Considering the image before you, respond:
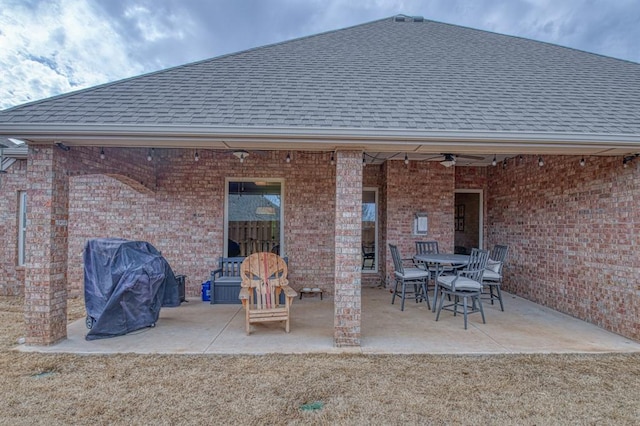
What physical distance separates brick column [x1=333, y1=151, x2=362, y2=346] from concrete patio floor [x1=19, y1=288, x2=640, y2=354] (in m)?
0.26

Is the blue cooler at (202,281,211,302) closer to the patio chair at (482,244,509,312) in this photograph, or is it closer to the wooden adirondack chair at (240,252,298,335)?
Result: the wooden adirondack chair at (240,252,298,335)

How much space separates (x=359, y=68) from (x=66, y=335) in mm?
5674

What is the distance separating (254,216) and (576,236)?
5651 mm

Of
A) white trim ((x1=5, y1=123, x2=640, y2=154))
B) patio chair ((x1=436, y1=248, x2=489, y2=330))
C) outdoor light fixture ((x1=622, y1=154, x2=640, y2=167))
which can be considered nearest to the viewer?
white trim ((x1=5, y1=123, x2=640, y2=154))

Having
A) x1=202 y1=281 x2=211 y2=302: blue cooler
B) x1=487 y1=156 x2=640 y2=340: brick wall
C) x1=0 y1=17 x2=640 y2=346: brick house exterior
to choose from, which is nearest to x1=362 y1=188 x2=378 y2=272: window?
x1=0 y1=17 x2=640 y2=346: brick house exterior

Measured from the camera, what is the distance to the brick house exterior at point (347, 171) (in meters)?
3.73

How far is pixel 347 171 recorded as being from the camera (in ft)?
12.6

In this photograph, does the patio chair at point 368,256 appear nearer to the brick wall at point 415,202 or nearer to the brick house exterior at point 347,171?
the brick house exterior at point 347,171

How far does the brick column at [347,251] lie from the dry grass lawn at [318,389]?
15.5 inches

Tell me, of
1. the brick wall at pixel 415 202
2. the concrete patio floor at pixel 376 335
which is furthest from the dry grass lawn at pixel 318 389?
the brick wall at pixel 415 202

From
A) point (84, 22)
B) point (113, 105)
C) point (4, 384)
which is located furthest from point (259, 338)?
point (84, 22)

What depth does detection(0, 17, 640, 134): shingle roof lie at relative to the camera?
12.5 ft

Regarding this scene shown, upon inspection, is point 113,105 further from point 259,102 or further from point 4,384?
point 4,384

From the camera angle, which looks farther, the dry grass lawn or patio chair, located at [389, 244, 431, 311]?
patio chair, located at [389, 244, 431, 311]
